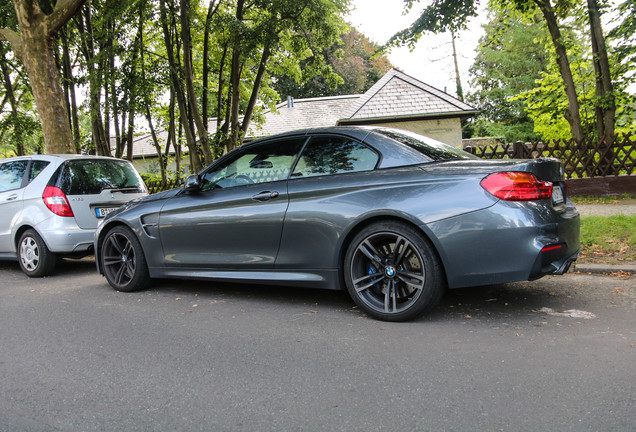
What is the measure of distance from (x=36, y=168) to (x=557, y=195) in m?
6.75

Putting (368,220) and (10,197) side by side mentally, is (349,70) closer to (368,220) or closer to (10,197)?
(10,197)

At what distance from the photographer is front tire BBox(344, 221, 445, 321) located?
12.9ft

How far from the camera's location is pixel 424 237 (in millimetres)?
3982

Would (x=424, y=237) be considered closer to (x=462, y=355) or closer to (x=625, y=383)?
Answer: (x=462, y=355)

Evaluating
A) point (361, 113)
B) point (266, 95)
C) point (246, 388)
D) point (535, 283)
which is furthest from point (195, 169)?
point (246, 388)

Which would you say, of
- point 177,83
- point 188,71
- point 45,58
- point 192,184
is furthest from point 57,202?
point 177,83

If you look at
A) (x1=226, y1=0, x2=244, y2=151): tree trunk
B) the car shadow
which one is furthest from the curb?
(x1=226, y1=0, x2=244, y2=151): tree trunk

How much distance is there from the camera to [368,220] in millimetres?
4207

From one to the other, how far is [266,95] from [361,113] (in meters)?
4.40

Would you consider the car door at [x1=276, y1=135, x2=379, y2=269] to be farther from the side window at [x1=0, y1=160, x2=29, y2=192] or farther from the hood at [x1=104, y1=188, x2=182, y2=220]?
the side window at [x1=0, y1=160, x2=29, y2=192]

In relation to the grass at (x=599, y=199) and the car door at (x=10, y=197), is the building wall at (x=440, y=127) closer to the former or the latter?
the grass at (x=599, y=199)

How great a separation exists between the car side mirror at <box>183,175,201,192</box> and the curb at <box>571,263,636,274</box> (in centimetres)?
404

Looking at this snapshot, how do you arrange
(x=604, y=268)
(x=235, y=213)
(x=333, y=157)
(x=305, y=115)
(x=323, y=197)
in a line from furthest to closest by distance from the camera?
(x=305, y=115), (x=604, y=268), (x=235, y=213), (x=333, y=157), (x=323, y=197)

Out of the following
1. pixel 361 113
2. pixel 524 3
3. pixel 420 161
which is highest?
pixel 524 3
